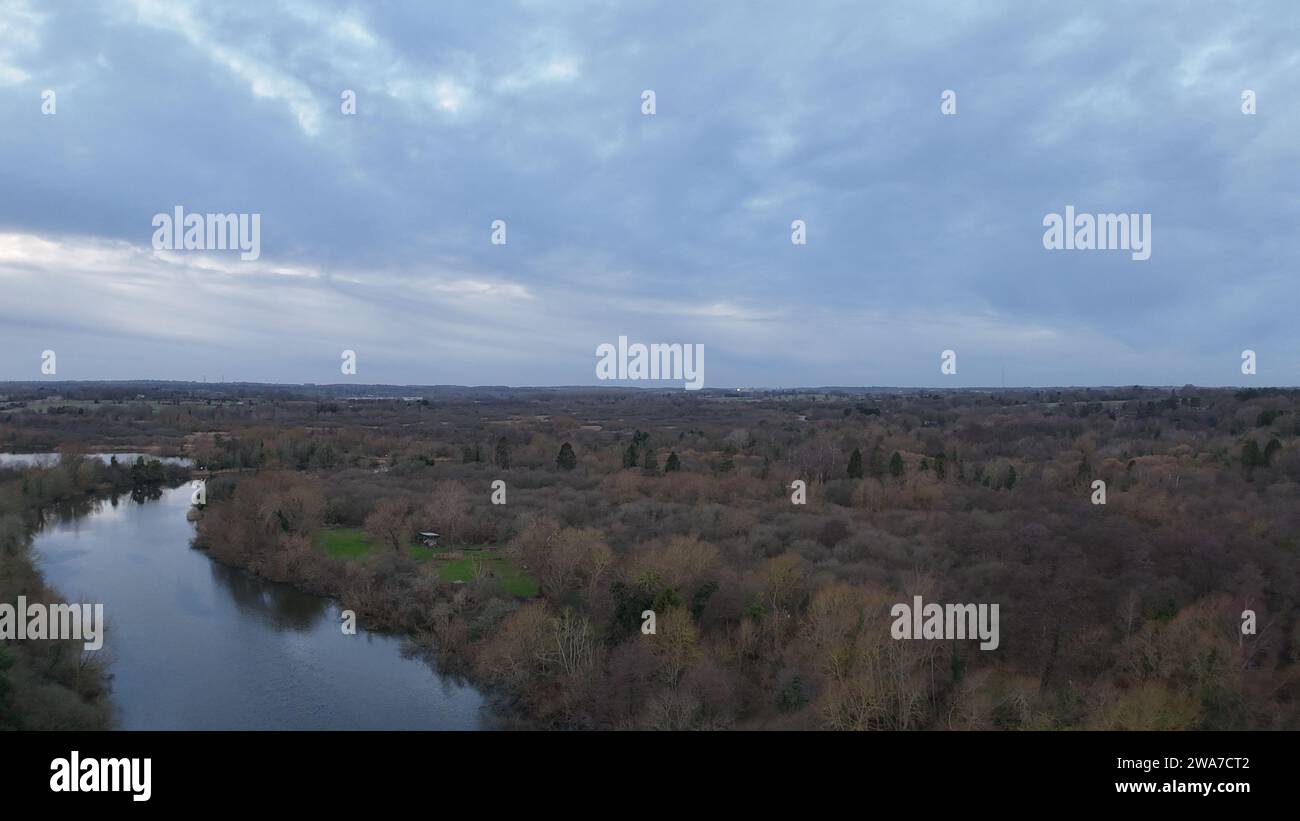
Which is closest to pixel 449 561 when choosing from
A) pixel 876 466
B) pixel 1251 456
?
pixel 876 466

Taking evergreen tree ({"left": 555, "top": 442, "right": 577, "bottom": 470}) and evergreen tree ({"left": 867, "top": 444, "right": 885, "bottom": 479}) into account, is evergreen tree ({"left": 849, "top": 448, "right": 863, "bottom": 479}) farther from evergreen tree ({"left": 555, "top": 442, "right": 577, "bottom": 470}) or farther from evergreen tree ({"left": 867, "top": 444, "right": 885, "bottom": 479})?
evergreen tree ({"left": 555, "top": 442, "right": 577, "bottom": 470})

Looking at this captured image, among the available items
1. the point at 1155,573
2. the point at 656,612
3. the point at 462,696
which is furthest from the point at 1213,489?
the point at 462,696

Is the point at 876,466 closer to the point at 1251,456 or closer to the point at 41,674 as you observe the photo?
the point at 1251,456

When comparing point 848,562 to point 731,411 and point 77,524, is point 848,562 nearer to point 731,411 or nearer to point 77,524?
point 77,524

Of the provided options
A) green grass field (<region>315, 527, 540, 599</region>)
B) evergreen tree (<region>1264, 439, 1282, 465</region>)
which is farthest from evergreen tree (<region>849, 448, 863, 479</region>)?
green grass field (<region>315, 527, 540, 599</region>)

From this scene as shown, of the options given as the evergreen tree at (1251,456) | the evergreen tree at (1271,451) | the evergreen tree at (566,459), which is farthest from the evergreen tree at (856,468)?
the evergreen tree at (566,459)

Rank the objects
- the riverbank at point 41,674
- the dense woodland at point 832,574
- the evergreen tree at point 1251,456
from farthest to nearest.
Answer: the evergreen tree at point 1251,456, the dense woodland at point 832,574, the riverbank at point 41,674

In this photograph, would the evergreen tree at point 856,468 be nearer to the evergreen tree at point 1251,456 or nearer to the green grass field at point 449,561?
the evergreen tree at point 1251,456
